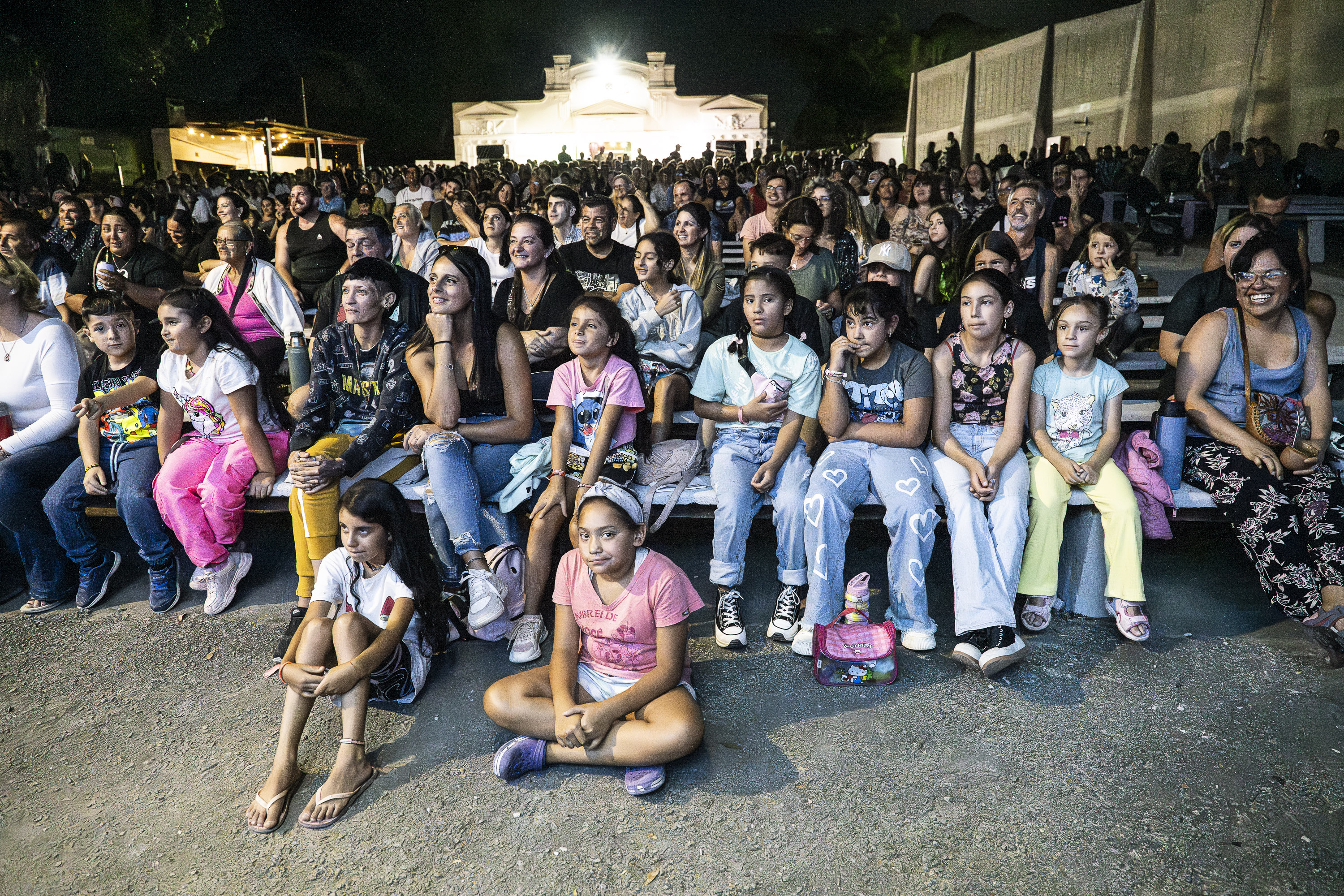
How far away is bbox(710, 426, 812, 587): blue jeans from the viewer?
354 centimetres

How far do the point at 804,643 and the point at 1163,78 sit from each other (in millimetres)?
24011

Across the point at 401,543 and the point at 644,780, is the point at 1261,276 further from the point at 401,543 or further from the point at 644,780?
the point at 401,543

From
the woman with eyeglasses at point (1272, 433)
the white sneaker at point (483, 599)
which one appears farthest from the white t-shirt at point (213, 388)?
the woman with eyeglasses at point (1272, 433)

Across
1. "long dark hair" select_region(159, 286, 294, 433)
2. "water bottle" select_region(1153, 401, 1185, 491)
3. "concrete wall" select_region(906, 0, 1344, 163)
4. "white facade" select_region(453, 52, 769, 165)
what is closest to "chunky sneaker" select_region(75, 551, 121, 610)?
"long dark hair" select_region(159, 286, 294, 433)

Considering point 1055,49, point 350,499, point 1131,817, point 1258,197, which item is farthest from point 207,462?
point 1055,49

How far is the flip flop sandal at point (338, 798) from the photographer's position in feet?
8.24

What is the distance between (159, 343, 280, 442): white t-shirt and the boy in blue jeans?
7.4 inches

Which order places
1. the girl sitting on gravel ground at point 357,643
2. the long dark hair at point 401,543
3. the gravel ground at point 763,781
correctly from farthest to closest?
the long dark hair at point 401,543 < the girl sitting on gravel ground at point 357,643 < the gravel ground at point 763,781

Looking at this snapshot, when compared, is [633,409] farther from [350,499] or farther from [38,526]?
[38,526]

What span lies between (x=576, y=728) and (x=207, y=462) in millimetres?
2370

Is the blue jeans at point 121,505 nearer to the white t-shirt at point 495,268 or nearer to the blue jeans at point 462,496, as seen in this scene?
the blue jeans at point 462,496

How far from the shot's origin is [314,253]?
21.5ft

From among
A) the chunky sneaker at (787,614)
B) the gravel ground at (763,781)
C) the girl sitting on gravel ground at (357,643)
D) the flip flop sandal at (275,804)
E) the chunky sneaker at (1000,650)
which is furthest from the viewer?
the chunky sneaker at (787,614)

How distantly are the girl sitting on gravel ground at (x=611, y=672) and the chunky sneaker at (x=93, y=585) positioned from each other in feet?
7.76
